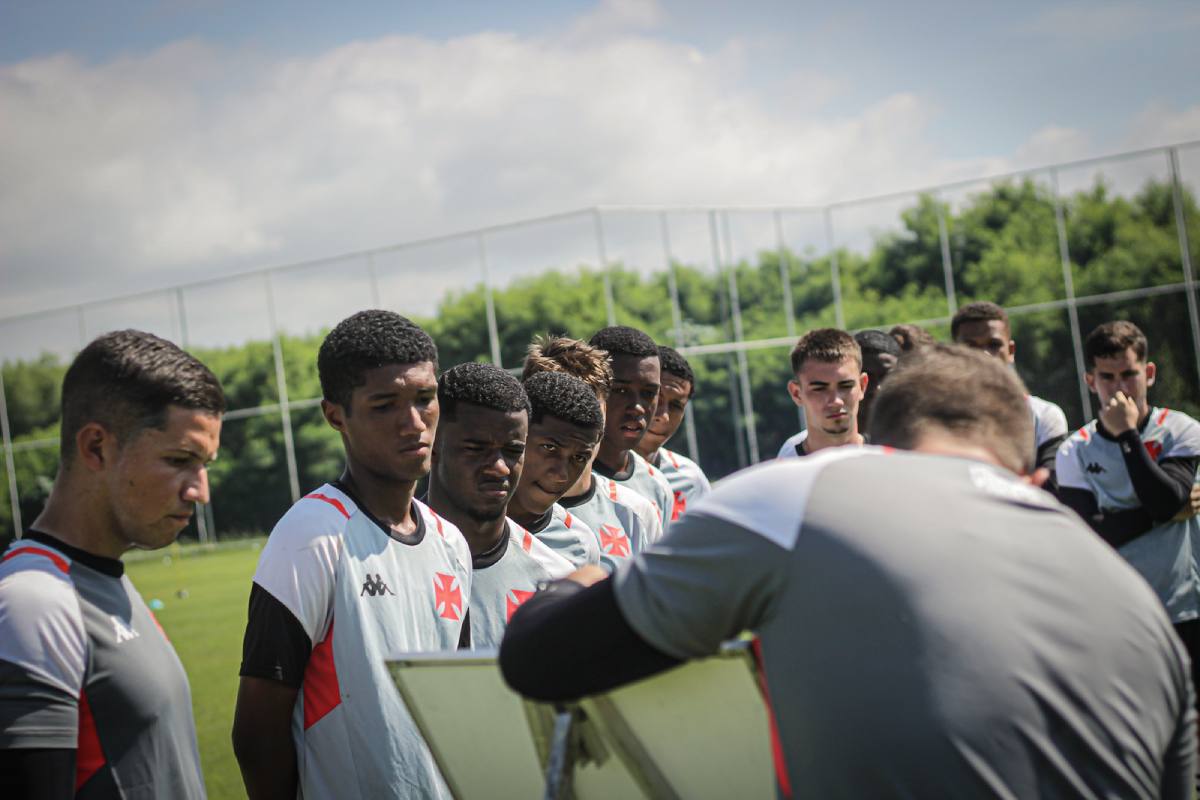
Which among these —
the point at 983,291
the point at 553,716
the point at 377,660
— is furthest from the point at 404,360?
the point at 983,291

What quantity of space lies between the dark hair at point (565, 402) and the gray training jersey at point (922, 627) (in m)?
2.37

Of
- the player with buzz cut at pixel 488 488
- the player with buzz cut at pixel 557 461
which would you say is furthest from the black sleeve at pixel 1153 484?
the player with buzz cut at pixel 488 488

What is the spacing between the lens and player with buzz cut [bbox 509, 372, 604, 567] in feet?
12.5

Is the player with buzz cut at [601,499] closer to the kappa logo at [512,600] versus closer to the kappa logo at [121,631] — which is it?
the kappa logo at [512,600]

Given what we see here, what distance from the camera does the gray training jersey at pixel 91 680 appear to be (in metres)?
1.79

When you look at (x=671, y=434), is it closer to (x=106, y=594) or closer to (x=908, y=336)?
(x=908, y=336)

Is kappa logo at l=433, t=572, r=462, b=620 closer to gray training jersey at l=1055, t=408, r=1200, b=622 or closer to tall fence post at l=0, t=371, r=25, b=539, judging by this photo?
gray training jersey at l=1055, t=408, r=1200, b=622

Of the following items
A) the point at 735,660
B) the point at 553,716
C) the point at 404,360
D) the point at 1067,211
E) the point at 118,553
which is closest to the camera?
the point at 735,660

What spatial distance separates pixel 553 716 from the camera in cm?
173

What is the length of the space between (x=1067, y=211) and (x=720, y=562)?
26955mm

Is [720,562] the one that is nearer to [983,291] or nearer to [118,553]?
[118,553]

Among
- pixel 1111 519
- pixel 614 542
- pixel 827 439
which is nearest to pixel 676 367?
pixel 827 439

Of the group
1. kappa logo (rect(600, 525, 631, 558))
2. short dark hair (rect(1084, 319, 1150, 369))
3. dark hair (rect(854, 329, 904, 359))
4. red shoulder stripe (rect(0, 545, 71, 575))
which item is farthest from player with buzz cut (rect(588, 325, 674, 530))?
red shoulder stripe (rect(0, 545, 71, 575))

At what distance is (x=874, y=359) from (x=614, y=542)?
270cm
